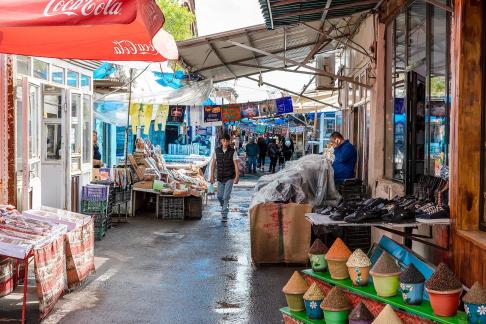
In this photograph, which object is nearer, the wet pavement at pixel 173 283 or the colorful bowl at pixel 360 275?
the colorful bowl at pixel 360 275

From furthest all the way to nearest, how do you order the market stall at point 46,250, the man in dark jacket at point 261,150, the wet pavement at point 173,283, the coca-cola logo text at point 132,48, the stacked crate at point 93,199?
1. the man in dark jacket at point 261,150
2. the stacked crate at point 93,199
3. the wet pavement at point 173,283
4. the coca-cola logo text at point 132,48
5. the market stall at point 46,250

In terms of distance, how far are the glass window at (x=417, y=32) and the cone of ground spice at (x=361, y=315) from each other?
406 centimetres

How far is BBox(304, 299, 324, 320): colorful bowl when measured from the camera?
4.97 m

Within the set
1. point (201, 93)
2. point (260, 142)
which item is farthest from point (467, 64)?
point (260, 142)

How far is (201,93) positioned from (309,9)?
655cm

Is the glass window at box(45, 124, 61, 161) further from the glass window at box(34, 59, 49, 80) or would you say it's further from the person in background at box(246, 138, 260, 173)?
the person in background at box(246, 138, 260, 173)

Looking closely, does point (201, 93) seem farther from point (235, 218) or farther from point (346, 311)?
point (346, 311)

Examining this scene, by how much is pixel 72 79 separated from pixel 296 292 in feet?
25.0

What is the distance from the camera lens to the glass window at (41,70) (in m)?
9.31

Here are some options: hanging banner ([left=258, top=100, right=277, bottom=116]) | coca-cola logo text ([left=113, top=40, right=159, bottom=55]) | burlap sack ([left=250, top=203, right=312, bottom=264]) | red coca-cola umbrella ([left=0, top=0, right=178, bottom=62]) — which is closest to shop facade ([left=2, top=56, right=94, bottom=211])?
red coca-cola umbrella ([left=0, top=0, right=178, bottom=62])

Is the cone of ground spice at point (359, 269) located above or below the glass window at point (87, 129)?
below

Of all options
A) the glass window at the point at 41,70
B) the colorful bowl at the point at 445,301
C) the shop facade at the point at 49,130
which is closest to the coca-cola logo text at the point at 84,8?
the colorful bowl at the point at 445,301

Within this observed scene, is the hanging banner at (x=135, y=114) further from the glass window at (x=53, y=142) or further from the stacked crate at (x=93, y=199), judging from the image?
the stacked crate at (x=93, y=199)

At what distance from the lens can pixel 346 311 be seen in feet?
15.4
